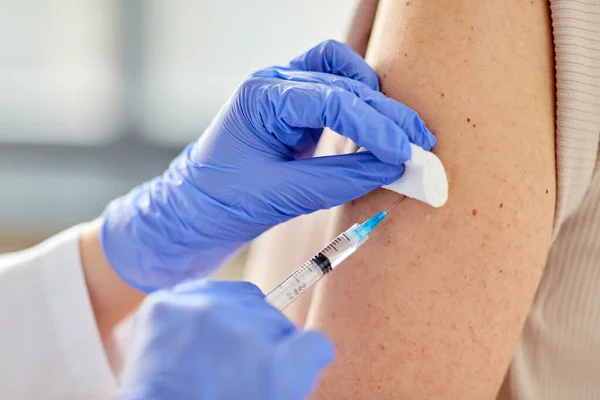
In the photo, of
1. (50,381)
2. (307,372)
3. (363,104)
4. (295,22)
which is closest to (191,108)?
(295,22)

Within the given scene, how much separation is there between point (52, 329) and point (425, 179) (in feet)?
2.35

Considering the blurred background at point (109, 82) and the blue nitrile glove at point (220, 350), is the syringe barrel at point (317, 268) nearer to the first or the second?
the blue nitrile glove at point (220, 350)

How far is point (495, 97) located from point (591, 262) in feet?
0.90

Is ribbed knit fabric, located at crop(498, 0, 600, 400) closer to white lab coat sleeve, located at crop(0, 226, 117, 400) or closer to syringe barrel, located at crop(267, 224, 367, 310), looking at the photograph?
syringe barrel, located at crop(267, 224, 367, 310)

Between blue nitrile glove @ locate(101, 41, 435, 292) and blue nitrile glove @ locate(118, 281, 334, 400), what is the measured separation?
18 centimetres

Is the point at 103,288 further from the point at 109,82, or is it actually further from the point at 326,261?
the point at 109,82

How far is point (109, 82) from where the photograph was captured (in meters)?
2.58

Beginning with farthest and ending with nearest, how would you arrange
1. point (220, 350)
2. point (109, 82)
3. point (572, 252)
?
point (109, 82), point (572, 252), point (220, 350)

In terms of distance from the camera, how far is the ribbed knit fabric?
74cm

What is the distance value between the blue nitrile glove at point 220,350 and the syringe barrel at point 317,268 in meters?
0.03

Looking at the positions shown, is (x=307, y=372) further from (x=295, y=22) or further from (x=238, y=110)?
(x=295, y=22)

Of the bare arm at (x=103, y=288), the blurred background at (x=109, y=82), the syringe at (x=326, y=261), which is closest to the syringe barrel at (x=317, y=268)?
the syringe at (x=326, y=261)

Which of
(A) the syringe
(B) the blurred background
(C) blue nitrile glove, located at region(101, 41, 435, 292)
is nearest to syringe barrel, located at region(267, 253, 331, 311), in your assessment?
(A) the syringe

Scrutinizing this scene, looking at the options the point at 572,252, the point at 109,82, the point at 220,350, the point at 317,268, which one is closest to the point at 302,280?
the point at 317,268
